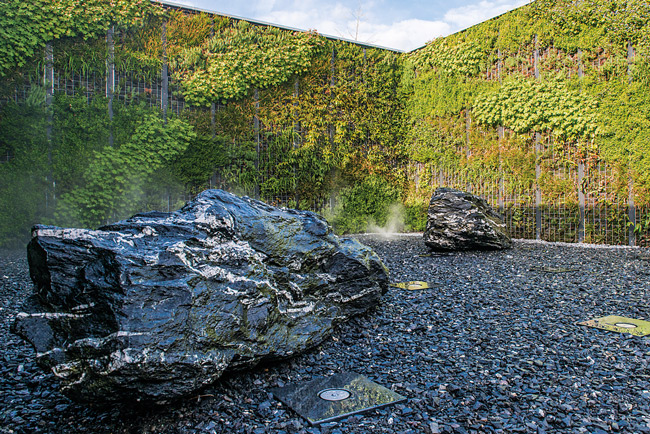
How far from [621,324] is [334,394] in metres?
2.29

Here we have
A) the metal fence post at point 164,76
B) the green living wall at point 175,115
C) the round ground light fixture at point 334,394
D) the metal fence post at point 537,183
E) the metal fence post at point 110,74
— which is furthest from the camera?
the metal fence post at point 164,76

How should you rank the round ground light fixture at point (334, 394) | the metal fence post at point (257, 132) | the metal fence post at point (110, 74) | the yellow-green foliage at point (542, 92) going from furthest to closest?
the metal fence post at point (257, 132) → the metal fence post at point (110, 74) → the yellow-green foliage at point (542, 92) → the round ground light fixture at point (334, 394)

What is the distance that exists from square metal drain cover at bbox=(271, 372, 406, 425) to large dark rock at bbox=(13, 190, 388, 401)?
280 millimetres

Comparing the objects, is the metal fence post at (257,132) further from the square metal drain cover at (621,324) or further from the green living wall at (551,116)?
the square metal drain cover at (621,324)

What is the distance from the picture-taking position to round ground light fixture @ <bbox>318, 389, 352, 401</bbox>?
6.59 ft

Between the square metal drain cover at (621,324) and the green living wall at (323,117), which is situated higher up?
the green living wall at (323,117)

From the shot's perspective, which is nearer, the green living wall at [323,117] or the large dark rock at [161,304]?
the large dark rock at [161,304]

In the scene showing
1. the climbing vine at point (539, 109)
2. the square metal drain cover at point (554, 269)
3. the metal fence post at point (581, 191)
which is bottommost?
the square metal drain cover at point (554, 269)

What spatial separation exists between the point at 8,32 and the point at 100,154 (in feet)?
7.86

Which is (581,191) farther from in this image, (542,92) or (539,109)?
(542,92)

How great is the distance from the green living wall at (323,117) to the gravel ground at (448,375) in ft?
13.5


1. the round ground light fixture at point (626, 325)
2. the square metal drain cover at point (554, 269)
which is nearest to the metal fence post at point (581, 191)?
the square metal drain cover at point (554, 269)

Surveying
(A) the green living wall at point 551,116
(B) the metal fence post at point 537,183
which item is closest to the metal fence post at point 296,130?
(A) the green living wall at point 551,116

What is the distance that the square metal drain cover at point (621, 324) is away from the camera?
9.28 feet
